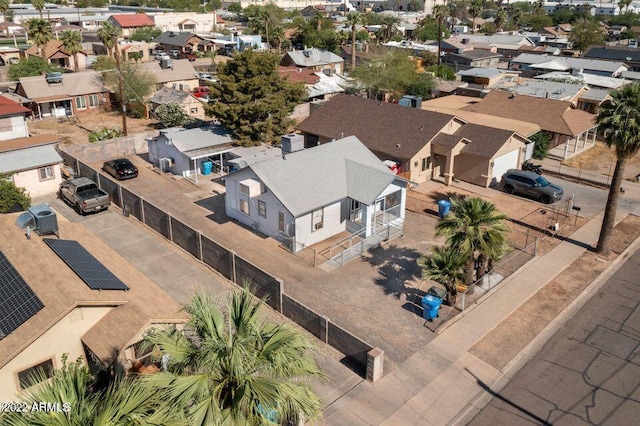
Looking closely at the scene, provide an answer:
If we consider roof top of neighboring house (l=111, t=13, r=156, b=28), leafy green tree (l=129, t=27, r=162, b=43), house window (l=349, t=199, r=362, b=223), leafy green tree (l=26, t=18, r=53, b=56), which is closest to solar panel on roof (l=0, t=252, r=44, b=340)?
house window (l=349, t=199, r=362, b=223)

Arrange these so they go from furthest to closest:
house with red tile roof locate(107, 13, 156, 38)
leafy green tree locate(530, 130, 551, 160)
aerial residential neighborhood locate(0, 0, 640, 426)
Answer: house with red tile roof locate(107, 13, 156, 38), leafy green tree locate(530, 130, 551, 160), aerial residential neighborhood locate(0, 0, 640, 426)

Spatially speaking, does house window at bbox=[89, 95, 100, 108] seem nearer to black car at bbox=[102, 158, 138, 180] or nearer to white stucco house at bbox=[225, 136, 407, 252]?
black car at bbox=[102, 158, 138, 180]

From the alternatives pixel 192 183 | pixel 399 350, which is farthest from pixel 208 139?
pixel 399 350

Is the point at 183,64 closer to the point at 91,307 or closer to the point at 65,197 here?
the point at 65,197

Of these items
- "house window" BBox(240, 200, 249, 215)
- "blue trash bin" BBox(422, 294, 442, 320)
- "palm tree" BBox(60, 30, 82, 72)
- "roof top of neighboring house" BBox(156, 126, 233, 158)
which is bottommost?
"blue trash bin" BBox(422, 294, 442, 320)

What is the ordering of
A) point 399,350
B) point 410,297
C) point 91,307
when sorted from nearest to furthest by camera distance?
point 91,307 < point 399,350 < point 410,297

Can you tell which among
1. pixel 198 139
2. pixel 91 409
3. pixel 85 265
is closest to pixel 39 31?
pixel 198 139

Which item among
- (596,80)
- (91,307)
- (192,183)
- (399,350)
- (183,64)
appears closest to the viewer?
(91,307)

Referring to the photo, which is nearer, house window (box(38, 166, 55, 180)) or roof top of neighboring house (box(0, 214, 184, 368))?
roof top of neighboring house (box(0, 214, 184, 368))
